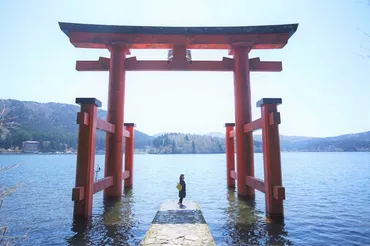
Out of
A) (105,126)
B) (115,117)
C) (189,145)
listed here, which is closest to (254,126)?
(105,126)

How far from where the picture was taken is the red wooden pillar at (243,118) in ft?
34.3

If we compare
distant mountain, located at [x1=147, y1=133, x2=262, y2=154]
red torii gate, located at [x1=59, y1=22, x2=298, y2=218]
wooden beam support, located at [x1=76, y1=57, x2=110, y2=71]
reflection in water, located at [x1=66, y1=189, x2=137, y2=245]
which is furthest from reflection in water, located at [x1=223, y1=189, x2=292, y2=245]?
distant mountain, located at [x1=147, y1=133, x2=262, y2=154]

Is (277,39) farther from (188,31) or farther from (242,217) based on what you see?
(242,217)

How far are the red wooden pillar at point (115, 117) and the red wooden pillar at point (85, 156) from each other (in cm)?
259

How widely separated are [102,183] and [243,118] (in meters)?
6.98

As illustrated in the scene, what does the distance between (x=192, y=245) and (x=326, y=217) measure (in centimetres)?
809

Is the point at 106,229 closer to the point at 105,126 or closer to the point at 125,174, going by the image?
the point at 105,126

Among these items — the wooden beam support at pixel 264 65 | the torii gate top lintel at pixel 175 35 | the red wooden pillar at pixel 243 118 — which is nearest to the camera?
the torii gate top lintel at pixel 175 35

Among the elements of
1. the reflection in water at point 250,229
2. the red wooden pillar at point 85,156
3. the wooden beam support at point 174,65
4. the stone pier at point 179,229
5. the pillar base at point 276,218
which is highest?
the wooden beam support at point 174,65

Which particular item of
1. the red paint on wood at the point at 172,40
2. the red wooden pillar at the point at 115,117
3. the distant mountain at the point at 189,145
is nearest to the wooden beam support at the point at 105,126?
the red wooden pillar at the point at 115,117

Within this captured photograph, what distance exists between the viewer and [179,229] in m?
5.91

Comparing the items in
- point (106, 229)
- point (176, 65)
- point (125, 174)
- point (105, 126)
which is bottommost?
point (106, 229)

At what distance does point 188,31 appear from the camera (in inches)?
416

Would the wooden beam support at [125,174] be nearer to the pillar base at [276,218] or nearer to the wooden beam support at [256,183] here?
the wooden beam support at [256,183]
